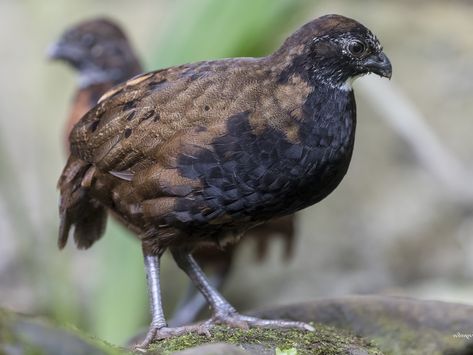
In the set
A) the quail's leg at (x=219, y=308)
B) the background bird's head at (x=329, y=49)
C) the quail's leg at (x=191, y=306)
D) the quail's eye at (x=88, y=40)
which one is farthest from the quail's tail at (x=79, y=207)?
the quail's eye at (x=88, y=40)

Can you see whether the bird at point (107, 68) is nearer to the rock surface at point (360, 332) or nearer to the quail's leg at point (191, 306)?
the quail's leg at point (191, 306)

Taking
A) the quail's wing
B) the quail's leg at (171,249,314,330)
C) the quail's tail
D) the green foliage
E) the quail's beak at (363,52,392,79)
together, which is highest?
the quail's beak at (363,52,392,79)

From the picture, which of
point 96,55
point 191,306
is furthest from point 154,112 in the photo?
point 96,55

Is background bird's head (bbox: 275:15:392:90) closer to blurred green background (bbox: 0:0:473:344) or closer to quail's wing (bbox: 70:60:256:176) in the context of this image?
quail's wing (bbox: 70:60:256:176)

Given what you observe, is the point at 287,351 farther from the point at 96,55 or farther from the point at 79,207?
the point at 96,55

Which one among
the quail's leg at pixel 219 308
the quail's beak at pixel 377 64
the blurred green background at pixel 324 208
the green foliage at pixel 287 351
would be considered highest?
the blurred green background at pixel 324 208

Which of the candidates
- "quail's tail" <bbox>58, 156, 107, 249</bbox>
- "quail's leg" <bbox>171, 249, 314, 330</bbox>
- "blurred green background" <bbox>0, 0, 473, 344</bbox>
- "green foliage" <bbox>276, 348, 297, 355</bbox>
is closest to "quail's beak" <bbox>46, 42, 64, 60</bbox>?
"blurred green background" <bbox>0, 0, 473, 344</bbox>

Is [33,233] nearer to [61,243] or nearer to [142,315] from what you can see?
[142,315]
